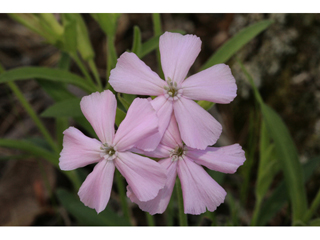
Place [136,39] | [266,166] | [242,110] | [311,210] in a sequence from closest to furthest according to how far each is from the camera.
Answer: [136,39]
[311,210]
[266,166]
[242,110]

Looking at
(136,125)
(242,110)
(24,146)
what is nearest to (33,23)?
(24,146)

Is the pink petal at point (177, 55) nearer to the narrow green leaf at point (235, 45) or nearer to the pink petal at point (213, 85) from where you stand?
the pink petal at point (213, 85)

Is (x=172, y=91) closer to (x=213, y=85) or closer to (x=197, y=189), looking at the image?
(x=213, y=85)

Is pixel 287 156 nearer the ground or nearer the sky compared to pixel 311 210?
nearer the sky

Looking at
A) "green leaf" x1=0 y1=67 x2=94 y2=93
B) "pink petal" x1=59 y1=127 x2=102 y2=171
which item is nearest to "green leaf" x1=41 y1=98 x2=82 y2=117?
"green leaf" x1=0 y1=67 x2=94 y2=93

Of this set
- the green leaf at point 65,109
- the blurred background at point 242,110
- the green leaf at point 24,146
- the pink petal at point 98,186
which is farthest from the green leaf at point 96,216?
the pink petal at point 98,186

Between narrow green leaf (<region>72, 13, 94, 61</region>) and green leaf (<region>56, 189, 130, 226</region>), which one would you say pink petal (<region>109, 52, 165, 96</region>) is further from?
Result: green leaf (<region>56, 189, 130, 226</region>)
